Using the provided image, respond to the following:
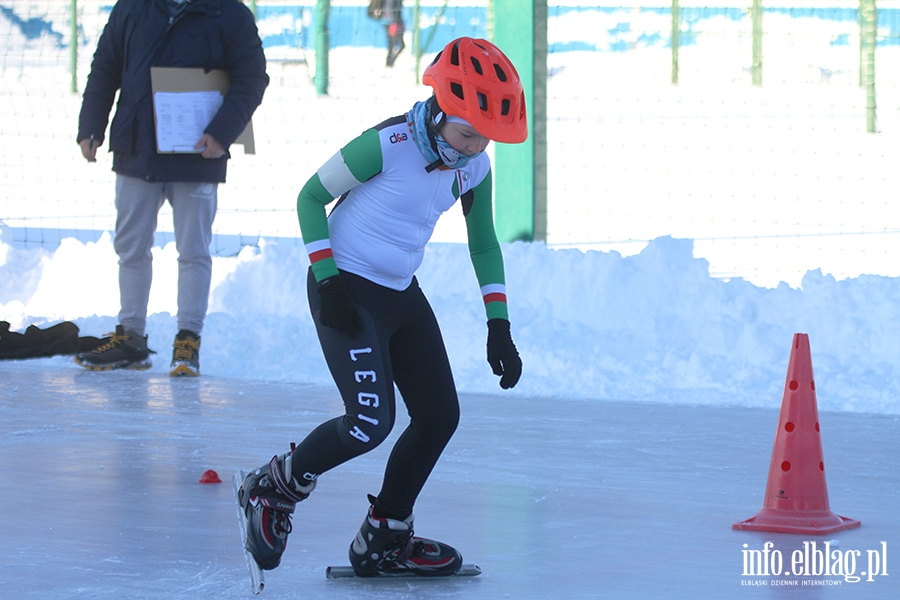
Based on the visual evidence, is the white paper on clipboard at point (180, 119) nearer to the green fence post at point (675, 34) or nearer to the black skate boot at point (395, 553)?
the black skate boot at point (395, 553)

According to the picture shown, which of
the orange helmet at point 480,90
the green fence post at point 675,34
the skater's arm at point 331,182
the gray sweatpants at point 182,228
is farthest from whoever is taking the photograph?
the green fence post at point 675,34

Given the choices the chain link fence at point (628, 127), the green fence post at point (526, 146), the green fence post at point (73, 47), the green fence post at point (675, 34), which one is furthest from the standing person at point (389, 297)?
the green fence post at point (73, 47)

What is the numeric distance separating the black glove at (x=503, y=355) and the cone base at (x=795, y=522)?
96 centimetres

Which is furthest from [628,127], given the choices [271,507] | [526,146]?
[271,507]

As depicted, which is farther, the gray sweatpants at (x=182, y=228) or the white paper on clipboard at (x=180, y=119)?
the gray sweatpants at (x=182, y=228)

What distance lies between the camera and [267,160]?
51.4ft

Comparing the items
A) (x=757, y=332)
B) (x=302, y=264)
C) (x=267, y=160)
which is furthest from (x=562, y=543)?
(x=267, y=160)

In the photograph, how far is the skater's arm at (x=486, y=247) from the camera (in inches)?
148

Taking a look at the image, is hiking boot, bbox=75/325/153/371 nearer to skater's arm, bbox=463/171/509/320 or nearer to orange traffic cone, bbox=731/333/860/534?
skater's arm, bbox=463/171/509/320

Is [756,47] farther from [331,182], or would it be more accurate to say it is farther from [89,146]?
[331,182]

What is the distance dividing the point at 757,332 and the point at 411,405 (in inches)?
163

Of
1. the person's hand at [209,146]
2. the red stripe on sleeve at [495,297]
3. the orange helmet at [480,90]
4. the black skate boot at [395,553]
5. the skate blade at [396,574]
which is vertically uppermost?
the person's hand at [209,146]

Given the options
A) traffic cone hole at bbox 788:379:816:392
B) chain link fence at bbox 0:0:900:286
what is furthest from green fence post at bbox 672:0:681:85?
traffic cone hole at bbox 788:379:816:392

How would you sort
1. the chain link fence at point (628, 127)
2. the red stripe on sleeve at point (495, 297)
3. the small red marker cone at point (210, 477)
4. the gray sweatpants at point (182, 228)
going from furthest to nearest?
the chain link fence at point (628, 127) → the gray sweatpants at point (182, 228) → the small red marker cone at point (210, 477) → the red stripe on sleeve at point (495, 297)
